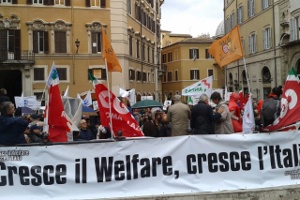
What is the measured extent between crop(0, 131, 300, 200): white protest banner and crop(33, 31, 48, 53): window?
1125 inches

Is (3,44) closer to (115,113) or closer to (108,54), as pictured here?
(108,54)

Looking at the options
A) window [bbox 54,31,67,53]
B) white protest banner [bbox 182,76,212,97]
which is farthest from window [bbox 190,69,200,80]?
white protest banner [bbox 182,76,212,97]

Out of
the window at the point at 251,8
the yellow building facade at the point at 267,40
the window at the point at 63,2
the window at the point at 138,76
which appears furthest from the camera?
the window at the point at 138,76

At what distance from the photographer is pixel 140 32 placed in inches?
1705

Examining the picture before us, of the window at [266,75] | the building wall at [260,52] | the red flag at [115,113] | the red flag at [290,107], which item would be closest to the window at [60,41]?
the building wall at [260,52]

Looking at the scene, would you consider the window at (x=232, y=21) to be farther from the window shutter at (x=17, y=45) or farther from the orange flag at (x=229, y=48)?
the orange flag at (x=229, y=48)

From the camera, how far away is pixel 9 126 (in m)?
7.23

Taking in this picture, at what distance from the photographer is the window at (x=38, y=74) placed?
3447cm

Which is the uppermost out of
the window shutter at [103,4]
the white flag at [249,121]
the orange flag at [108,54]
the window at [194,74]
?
the window shutter at [103,4]

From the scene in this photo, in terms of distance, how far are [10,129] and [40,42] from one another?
2864 cm

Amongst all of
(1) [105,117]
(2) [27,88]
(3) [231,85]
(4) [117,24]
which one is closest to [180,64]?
(3) [231,85]

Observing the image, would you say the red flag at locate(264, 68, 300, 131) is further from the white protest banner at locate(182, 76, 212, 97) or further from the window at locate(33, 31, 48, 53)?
the window at locate(33, 31, 48, 53)

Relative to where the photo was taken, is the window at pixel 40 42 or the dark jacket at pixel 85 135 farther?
the window at pixel 40 42

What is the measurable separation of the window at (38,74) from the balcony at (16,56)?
86cm
